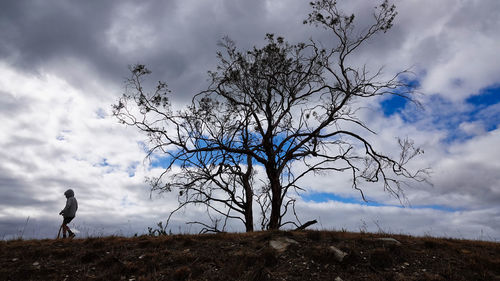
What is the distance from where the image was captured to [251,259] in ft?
24.3

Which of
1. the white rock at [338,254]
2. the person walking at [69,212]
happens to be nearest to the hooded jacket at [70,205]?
the person walking at [69,212]

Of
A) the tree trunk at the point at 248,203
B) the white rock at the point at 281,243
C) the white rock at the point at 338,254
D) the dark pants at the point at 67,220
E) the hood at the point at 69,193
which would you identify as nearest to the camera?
the white rock at the point at 338,254

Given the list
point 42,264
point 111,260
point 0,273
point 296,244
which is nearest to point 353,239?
point 296,244

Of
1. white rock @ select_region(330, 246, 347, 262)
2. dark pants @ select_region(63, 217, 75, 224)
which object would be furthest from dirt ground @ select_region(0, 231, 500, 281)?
dark pants @ select_region(63, 217, 75, 224)

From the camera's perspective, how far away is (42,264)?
25.8 ft

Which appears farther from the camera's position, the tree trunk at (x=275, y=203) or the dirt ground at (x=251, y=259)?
the tree trunk at (x=275, y=203)

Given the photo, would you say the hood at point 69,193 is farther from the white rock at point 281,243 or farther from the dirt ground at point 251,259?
the white rock at point 281,243

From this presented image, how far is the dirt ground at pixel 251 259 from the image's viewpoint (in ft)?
22.7

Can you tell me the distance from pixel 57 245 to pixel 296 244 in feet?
22.6

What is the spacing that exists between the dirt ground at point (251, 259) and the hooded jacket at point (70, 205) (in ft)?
12.2

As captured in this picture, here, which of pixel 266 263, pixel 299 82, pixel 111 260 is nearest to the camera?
pixel 266 263

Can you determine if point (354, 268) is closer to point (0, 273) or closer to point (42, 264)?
point (42, 264)

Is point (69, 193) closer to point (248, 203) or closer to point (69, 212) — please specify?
point (69, 212)

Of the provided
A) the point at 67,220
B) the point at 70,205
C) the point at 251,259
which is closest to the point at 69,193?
the point at 70,205
